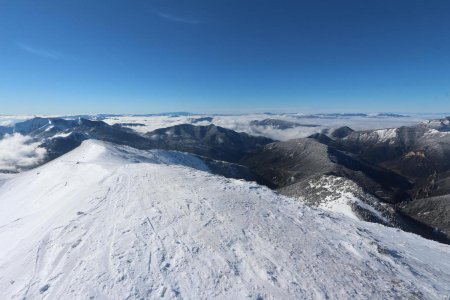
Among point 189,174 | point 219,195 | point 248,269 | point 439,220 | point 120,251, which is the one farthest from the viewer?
point 439,220

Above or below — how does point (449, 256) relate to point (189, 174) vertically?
below

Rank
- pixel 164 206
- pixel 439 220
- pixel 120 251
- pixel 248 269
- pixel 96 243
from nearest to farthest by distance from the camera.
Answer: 1. pixel 248 269
2. pixel 120 251
3. pixel 96 243
4. pixel 164 206
5. pixel 439 220

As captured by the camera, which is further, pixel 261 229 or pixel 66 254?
pixel 261 229

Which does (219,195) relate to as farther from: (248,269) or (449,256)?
(449,256)

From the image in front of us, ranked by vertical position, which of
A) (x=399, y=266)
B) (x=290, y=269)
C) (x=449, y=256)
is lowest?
(x=449, y=256)

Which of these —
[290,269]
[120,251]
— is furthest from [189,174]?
[290,269]

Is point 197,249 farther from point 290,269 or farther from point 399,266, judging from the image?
point 399,266

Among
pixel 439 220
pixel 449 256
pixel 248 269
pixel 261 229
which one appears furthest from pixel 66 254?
pixel 439 220
